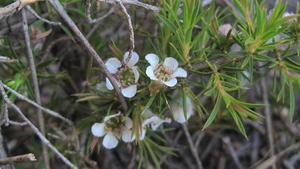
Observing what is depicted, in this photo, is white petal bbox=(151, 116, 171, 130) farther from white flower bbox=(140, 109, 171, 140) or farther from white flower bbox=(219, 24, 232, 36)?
white flower bbox=(219, 24, 232, 36)

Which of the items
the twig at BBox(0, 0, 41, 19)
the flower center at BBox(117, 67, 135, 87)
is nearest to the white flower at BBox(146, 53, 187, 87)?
the flower center at BBox(117, 67, 135, 87)

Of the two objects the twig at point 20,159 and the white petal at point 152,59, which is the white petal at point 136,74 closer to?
the white petal at point 152,59

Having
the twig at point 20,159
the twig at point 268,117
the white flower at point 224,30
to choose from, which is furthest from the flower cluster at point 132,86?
the twig at point 268,117

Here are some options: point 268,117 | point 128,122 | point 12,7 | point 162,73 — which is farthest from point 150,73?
point 268,117

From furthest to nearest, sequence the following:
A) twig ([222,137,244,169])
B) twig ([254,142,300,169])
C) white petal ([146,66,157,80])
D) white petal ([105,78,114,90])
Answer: twig ([222,137,244,169]) → twig ([254,142,300,169]) → white petal ([105,78,114,90]) → white petal ([146,66,157,80])

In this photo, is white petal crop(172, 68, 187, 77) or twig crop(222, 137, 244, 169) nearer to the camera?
white petal crop(172, 68, 187, 77)

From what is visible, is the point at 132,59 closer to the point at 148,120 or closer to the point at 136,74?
the point at 136,74

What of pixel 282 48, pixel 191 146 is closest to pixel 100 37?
pixel 191 146
